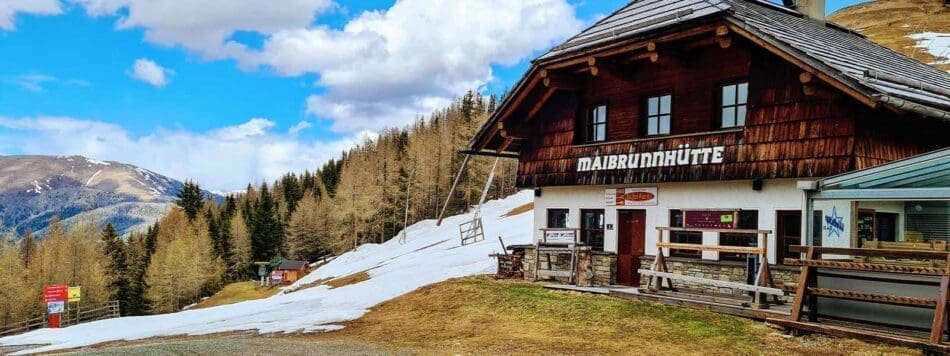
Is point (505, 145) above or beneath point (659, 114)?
beneath

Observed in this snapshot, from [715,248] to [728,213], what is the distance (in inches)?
56.7

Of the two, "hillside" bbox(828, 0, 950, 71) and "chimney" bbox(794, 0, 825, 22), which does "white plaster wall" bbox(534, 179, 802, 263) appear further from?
"hillside" bbox(828, 0, 950, 71)

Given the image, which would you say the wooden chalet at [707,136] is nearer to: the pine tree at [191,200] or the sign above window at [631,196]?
the sign above window at [631,196]

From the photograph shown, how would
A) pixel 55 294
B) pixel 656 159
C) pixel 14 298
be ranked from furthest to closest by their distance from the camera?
pixel 14 298, pixel 55 294, pixel 656 159

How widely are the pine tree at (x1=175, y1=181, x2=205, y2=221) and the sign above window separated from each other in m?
105

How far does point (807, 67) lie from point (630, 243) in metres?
7.08

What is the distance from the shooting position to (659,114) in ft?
59.6

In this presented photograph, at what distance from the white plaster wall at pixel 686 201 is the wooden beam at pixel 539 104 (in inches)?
92.0

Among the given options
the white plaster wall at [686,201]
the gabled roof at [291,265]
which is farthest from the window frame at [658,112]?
the gabled roof at [291,265]

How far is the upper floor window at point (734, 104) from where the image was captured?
16125 millimetres

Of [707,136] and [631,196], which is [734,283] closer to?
[707,136]

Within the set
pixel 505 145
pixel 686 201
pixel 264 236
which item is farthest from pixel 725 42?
pixel 264 236

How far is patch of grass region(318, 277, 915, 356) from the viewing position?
11484 millimetres

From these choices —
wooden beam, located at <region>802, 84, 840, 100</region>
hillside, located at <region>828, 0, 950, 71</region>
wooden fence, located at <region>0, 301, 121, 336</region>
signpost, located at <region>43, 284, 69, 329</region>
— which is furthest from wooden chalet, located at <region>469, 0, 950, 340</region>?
wooden fence, located at <region>0, 301, 121, 336</region>
